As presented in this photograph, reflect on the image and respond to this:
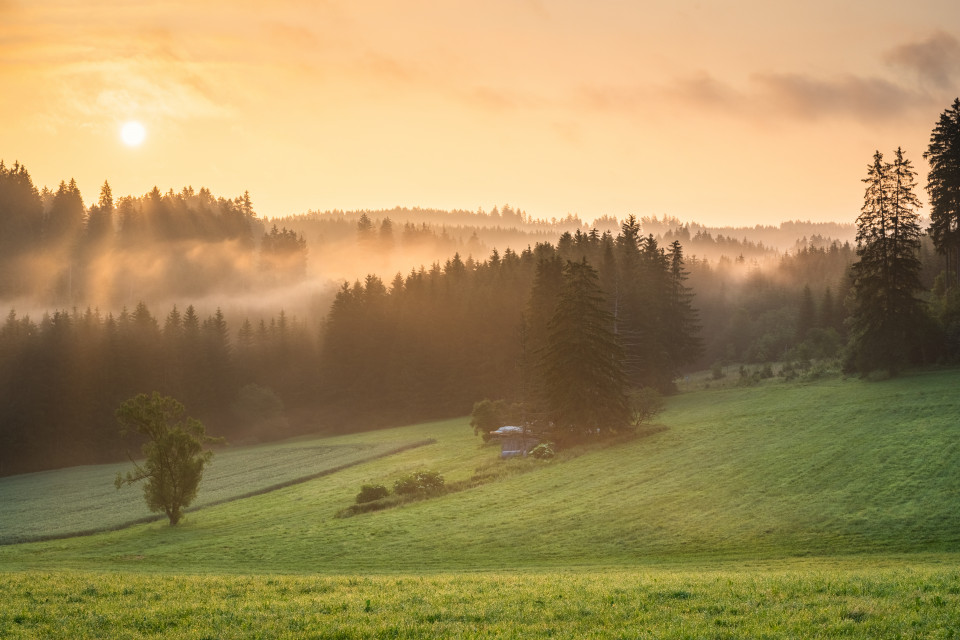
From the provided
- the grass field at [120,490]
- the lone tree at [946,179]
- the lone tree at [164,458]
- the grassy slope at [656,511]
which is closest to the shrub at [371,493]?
the grassy slope at [656,511]

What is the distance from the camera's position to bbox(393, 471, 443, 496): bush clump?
2092 inches

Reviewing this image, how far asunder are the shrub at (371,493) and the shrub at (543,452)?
54.0 feet

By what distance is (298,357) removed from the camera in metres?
138

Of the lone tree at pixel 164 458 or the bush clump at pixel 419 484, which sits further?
the bush clump at pixel 419 484

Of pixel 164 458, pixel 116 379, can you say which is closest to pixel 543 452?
pixel 164 458

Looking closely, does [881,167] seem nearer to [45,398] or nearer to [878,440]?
[878,440]

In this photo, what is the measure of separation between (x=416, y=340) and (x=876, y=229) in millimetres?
75493

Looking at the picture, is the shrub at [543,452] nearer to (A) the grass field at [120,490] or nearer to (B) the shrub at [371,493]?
(B) the shrub at [371,493]

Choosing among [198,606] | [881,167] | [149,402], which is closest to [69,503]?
[149,402]

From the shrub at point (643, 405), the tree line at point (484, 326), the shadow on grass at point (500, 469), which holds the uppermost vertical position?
the tree line at point (484, 326)

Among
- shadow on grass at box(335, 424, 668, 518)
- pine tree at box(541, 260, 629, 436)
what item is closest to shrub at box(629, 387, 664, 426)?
shadow on grass at box(335, 424, 668, 518)

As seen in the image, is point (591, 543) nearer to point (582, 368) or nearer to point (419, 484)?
point (419, 484)

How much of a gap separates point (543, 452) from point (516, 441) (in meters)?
5.11

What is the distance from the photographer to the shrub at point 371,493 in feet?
169
